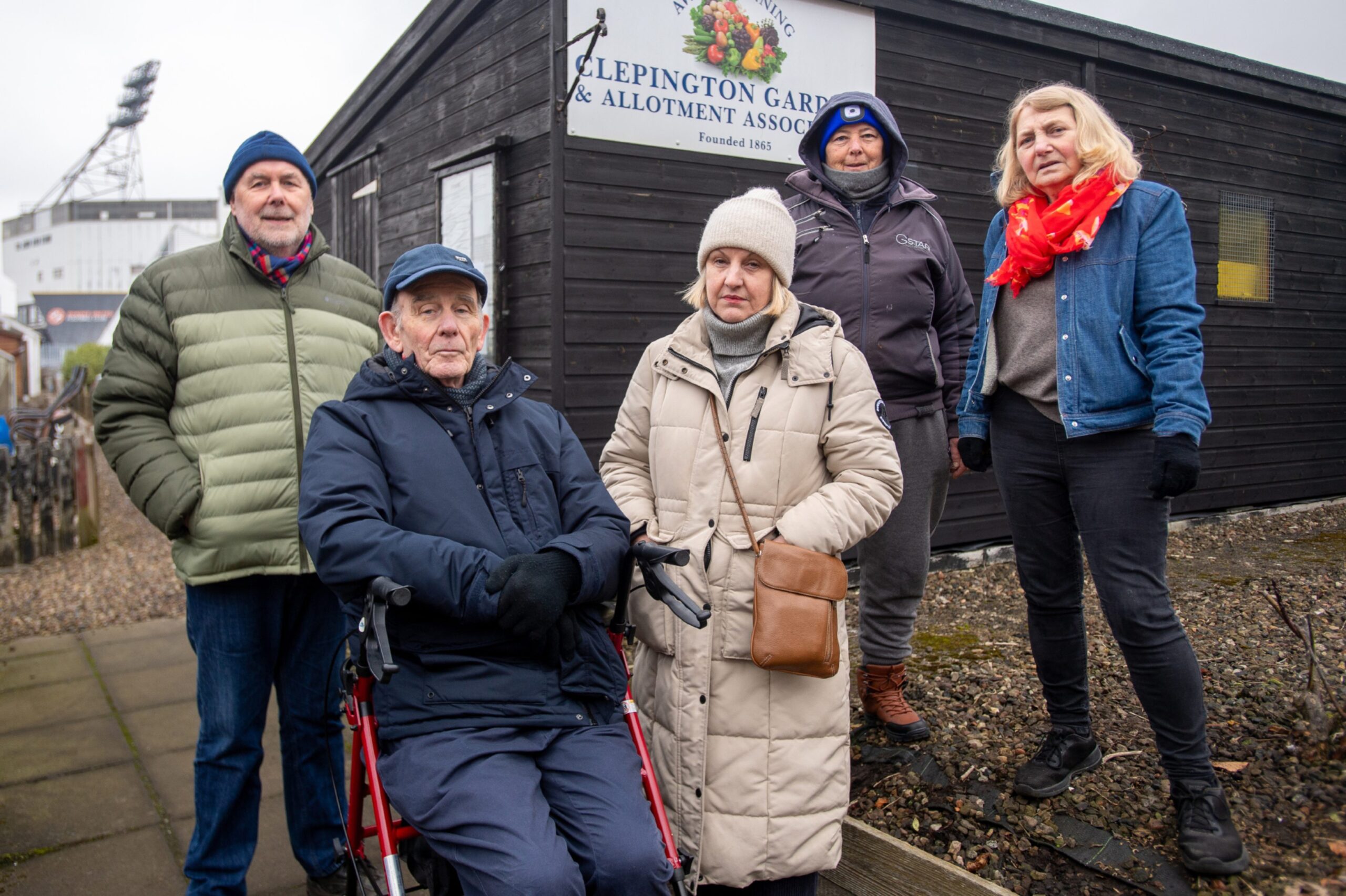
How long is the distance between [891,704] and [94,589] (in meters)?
6.09

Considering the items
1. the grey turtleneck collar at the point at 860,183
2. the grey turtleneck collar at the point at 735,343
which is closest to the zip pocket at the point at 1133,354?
the grey turtleneck collar at the point at 735,343

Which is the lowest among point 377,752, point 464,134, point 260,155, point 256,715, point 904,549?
point 256,715

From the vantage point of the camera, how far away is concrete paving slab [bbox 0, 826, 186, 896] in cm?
294

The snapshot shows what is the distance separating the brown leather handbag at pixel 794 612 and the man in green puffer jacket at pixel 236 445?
1.22 m

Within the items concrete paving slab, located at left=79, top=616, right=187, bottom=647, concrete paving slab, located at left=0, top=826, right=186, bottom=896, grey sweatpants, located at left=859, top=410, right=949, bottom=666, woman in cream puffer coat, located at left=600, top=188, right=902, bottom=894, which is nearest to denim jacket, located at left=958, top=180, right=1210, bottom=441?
woman in cream puffer coat, located at left=600, top=188, right=902, bottom=894

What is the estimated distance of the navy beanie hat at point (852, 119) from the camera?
10.0 ft

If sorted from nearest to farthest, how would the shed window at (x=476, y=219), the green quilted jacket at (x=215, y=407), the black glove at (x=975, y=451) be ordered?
1. the green quilted jacket at (x=215, y=407)
2. the black glove at (x=975, y=451)
3. the shed window at (x=476, y=219)

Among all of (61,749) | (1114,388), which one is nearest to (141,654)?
(61,749)

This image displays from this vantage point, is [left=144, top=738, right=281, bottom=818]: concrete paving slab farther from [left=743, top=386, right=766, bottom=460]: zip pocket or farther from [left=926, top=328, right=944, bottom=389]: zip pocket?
[left=926, top=328, right=944, bottom=389]: zip pocket

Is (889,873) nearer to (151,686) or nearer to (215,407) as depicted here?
(215,407)

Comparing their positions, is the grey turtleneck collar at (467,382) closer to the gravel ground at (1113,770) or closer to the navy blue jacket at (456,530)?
the navy blue jacket at (456,530)

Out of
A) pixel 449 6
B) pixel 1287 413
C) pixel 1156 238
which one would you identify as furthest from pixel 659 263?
pixel 1287 413

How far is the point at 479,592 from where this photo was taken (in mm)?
2027

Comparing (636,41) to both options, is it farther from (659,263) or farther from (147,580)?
(147,580)
